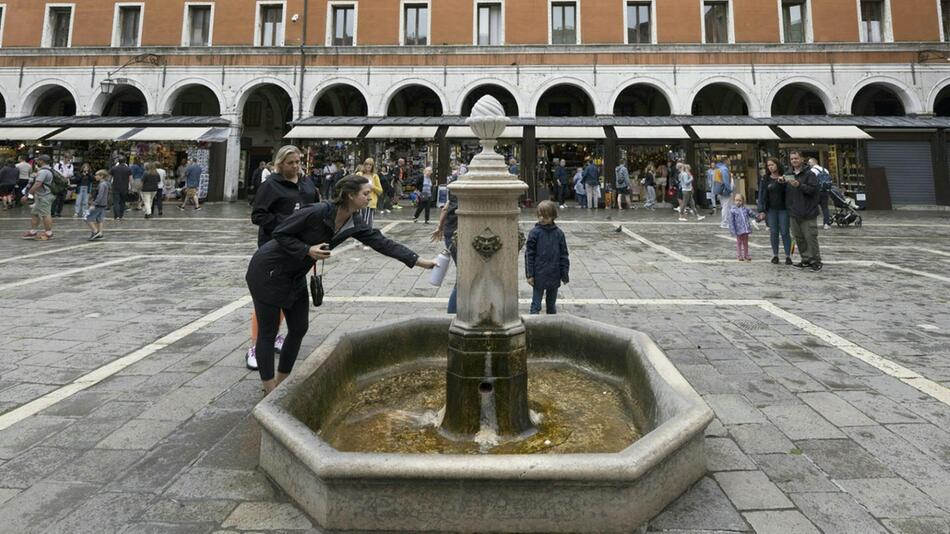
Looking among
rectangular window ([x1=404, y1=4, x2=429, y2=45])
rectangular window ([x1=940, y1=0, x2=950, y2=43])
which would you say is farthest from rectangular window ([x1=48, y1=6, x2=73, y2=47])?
rectangular window ([x1=940, y1=0, x2=950, y2=43])

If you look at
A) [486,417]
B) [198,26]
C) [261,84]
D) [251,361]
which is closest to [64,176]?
[261,84]

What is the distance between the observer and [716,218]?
58.4ft

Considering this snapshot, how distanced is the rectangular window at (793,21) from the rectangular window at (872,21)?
2.45 m

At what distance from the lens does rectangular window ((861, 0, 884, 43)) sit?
21.2 metres

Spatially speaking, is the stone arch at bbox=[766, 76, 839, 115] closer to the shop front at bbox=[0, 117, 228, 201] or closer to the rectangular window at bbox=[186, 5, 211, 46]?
the shop front at bbox=[0, 117, 228, 201]

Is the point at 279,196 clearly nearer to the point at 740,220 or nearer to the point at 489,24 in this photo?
the point at 740,220

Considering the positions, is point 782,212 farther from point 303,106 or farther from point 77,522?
point 303,106

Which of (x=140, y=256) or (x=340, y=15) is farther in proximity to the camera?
(x=340, y=15)

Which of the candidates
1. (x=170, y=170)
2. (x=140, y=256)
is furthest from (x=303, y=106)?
(x=140, y=256)

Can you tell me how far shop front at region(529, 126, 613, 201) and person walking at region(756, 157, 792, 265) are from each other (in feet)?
39.7

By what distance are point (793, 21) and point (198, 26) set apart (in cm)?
2653

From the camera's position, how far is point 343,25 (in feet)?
74.3

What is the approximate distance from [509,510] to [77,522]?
6.58 ft

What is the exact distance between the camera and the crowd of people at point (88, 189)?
38.1 feet
